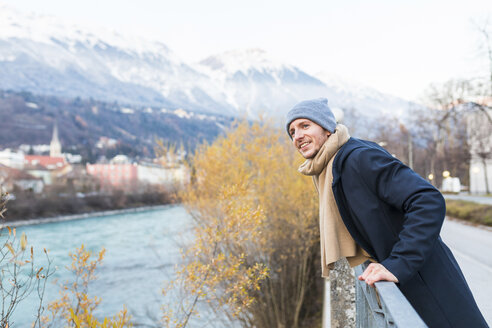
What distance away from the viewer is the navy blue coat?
1.63m

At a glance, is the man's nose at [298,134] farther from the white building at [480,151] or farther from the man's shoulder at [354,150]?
the white building at [480,151]

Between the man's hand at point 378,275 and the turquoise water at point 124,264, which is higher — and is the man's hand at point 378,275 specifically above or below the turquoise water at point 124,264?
above

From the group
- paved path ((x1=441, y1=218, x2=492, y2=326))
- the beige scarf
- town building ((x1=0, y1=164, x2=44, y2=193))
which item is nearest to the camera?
the beige scarf

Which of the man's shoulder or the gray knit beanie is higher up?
the gray knit beanie

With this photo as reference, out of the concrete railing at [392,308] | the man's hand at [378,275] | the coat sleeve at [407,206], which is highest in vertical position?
the coat sleeve at [407,206]

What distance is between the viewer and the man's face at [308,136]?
85.1 inches

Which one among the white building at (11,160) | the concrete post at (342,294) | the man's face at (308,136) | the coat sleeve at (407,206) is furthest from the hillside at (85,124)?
the coat sleeve at (407,206)

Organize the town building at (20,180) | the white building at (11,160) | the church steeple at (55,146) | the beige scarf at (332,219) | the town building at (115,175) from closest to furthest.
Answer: the beige scarf at (332,219) < the town building at (20,180) < the town building at (115,175) < the white building at (11,160) < the church steeple at (55,146)

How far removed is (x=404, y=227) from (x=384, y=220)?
16 cm

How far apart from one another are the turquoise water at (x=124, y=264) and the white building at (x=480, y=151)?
24659 mm

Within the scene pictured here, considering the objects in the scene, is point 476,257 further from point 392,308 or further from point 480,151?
point 480,151

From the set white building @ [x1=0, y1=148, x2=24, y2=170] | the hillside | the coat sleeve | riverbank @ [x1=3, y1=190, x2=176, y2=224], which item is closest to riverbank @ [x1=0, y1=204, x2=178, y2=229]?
riverbank @ [x1=3, y1=190, x2=176, y2=224]

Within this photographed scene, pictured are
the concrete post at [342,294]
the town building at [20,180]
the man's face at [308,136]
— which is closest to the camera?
the man's face at [308,136]

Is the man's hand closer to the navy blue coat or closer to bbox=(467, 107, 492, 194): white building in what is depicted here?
the navy blue coat
